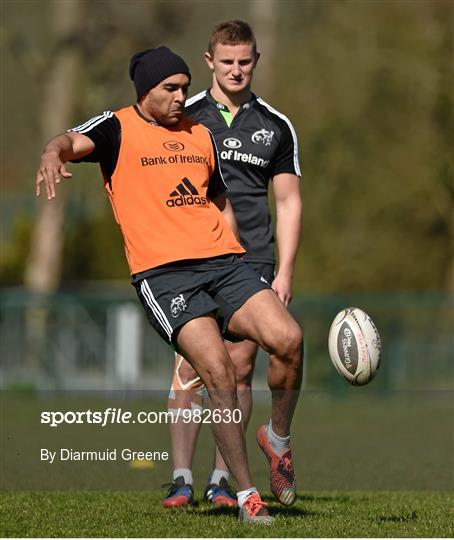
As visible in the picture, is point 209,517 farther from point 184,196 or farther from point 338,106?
point 338,106

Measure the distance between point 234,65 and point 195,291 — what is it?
1.70 meters

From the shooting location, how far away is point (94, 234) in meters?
27.8

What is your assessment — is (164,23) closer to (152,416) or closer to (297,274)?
(297,274)

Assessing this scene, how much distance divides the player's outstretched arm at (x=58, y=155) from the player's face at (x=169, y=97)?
0.44 meters

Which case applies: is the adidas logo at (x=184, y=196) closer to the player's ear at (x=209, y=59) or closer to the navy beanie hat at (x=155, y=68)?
the navy beanie hat at (x=155, y=68)

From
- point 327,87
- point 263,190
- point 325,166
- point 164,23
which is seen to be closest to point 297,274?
point 325,166

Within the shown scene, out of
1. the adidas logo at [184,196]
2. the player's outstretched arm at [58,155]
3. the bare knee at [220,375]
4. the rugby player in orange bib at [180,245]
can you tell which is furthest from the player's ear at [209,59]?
the bare knee at [220,375]

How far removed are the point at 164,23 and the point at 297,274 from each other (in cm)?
590

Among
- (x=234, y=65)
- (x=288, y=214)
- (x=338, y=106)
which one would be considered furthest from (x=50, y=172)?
(x=338, y=106)

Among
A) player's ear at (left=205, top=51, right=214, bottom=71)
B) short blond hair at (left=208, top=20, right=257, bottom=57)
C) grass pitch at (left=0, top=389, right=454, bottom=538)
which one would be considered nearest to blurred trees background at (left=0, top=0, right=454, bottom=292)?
grass pitch at (left=0, top=389, right=454, bottom=538)

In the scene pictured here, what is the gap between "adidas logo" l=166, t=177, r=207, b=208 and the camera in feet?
21.1

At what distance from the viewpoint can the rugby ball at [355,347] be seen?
667 centimetres

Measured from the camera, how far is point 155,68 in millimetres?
6516

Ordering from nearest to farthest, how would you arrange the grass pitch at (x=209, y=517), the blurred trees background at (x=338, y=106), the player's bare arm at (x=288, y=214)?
the grass pitch at (x=209, y=517)
the player's bare arm at (x=288, y=214)
the blurred trees background at (x=338, y=106)
